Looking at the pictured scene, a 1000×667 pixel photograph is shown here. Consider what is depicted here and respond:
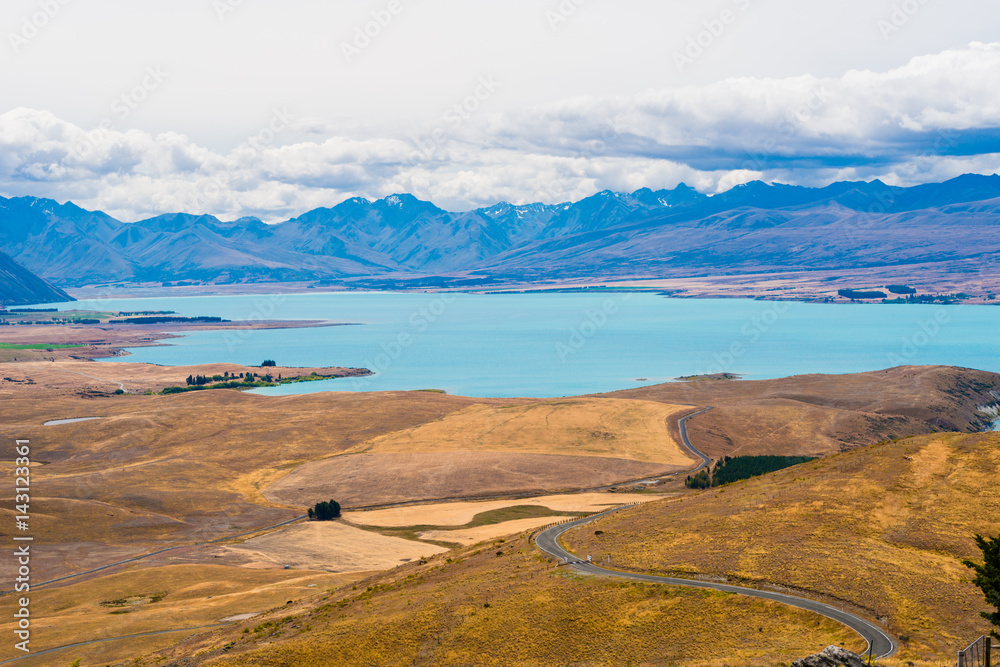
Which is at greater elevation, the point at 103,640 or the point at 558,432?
the point at 558,432

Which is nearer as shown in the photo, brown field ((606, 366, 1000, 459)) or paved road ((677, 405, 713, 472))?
paved road ((677, 405, 713, 472))

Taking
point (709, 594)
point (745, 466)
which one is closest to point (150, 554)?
point (709, 594)

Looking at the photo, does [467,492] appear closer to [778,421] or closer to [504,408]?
[504,408]

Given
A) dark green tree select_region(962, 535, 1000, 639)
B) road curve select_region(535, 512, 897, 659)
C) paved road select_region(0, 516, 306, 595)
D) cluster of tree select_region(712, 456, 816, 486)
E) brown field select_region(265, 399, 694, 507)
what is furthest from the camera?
brown field select_region(265, 399, 694, 507)

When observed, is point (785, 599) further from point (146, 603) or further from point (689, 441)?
point (689, 441)

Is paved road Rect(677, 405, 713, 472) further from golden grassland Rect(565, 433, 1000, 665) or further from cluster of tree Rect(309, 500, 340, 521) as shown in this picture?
golden grassland Rect(565, 433, 1000, 665)

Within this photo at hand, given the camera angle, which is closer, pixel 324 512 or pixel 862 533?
pixel 862 533

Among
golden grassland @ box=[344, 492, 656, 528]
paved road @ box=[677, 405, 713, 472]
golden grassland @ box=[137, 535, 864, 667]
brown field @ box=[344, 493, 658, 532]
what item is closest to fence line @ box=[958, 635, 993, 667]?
golden grassland @ box=[137, 535, 864, 667]
